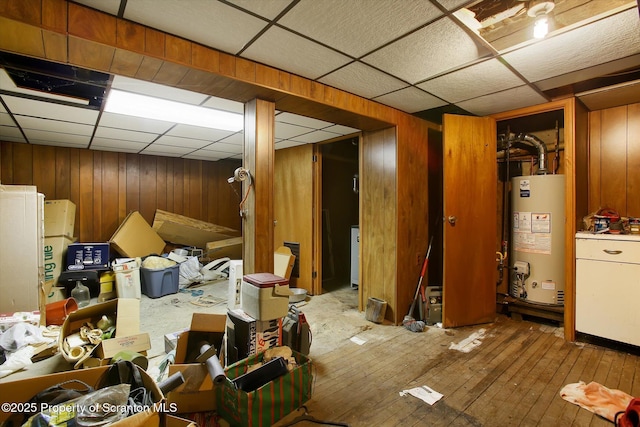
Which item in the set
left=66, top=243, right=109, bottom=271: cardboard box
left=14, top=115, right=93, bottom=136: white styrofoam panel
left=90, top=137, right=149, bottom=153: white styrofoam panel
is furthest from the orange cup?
left=90, top=137, right=149, bottom=153: white styrofoam panel

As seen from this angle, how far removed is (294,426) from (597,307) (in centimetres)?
267

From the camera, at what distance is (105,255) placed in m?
4.17

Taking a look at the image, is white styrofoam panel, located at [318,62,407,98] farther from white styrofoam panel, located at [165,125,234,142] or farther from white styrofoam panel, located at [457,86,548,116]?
white styrofoam panel, located at [165,125,234,142]

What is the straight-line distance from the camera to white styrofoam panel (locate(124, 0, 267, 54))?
147 centimetres

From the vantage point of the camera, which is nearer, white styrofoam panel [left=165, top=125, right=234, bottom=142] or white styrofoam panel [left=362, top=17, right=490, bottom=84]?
white styrofoam panel [left=362, top=17, right=490, bottom=84]

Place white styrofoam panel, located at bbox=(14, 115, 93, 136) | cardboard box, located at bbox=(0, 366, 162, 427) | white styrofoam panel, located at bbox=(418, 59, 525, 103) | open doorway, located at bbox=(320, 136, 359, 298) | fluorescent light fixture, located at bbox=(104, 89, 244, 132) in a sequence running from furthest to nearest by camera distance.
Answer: open doorway, located at bbox=(320, 136, 359, 298)
white styrofoam panel, located at bbox=(14, 115, 93, 136)
fluorescent light fixture, located at bbox=(104, 89, 244, 132)
white styrofoam panel, located at bbox=(418, 59, 525, 103)
cardboard box, located at bbox=(0, 366, 162, 427)

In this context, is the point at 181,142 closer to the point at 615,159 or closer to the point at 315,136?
the point at 315,136

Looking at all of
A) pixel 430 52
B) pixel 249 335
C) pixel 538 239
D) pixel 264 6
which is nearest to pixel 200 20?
pixel 264 6

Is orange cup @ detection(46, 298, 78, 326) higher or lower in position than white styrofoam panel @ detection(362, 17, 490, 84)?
lower

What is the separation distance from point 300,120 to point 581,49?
7.43 ft

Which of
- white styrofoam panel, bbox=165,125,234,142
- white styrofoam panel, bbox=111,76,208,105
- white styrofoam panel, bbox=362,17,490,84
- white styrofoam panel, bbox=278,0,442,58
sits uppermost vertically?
white styrofoam panel, bbox=362,17,490,84

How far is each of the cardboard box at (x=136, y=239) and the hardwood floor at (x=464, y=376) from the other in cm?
358

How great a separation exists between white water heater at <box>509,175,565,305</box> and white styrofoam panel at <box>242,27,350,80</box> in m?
2.39

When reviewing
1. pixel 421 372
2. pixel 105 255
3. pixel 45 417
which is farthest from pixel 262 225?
pixel 105 255
